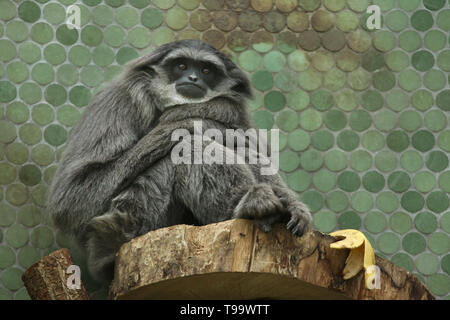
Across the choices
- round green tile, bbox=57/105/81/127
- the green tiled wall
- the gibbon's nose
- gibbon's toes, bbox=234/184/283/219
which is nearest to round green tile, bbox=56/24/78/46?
the green tiled wall

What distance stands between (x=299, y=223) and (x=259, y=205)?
185 mm

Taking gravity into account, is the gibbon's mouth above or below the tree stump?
above

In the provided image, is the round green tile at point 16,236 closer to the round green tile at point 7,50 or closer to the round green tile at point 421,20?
the round green tile at point 7,50

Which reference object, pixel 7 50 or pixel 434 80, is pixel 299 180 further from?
pixel 7 50

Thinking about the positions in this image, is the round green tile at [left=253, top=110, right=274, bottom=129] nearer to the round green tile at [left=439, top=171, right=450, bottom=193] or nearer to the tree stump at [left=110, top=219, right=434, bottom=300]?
the round green tile at [left=439, top=171, right=450, bottom=193]

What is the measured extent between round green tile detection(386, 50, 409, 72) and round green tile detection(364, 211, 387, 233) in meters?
0.96

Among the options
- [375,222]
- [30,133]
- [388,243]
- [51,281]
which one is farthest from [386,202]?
[30,133]

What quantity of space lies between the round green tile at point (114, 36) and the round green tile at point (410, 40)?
1.81 meters

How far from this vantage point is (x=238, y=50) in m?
3.94

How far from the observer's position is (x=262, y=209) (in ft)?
8.23

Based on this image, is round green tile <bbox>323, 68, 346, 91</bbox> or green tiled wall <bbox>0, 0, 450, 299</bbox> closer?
green tiled wall <bbox>0, 0, 450, 299</bbox>

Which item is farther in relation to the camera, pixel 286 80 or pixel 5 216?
pixel 286 80

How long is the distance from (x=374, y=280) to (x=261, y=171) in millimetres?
861

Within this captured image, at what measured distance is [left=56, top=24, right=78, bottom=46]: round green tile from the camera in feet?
12.7
